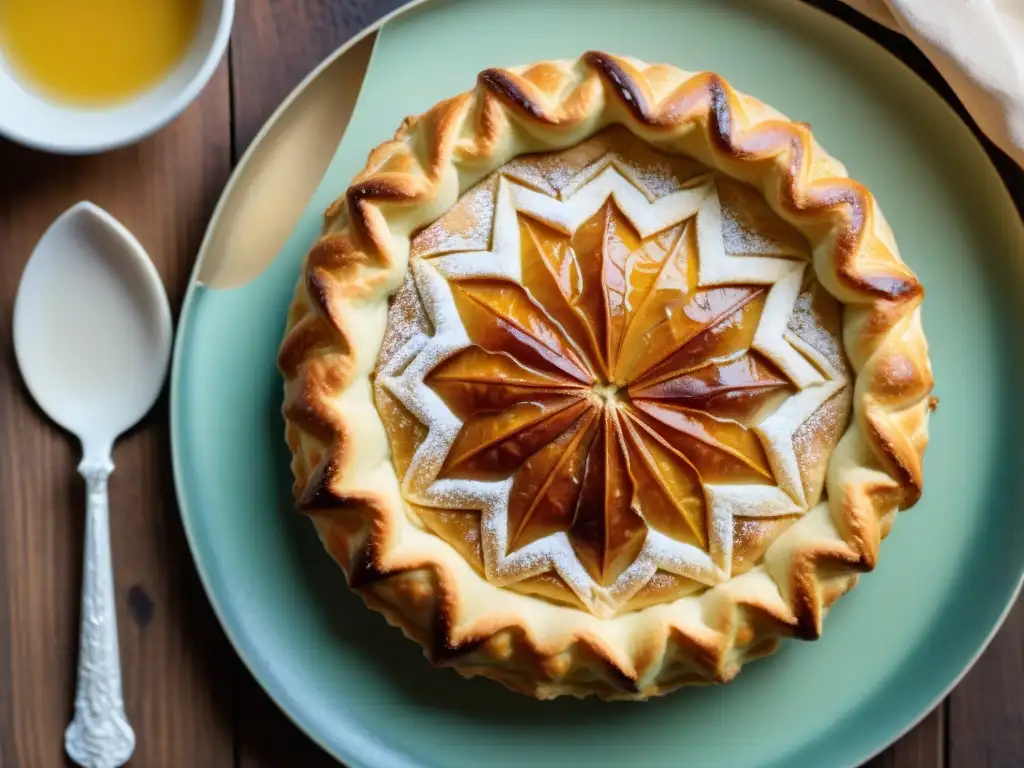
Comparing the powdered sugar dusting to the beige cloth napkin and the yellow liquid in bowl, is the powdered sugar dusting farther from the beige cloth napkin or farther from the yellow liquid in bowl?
the beige cloth napkin

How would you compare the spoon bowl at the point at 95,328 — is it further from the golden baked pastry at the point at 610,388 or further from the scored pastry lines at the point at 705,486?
the scored pastry lines at the point at 705,486

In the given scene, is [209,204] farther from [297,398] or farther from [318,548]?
[318,548]

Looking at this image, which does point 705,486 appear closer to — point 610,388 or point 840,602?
point 610,388

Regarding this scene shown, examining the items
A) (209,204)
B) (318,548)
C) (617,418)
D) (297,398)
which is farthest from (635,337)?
(209,204)

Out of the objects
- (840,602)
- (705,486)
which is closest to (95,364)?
(705,486)

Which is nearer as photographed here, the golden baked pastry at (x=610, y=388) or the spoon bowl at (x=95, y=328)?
the golden baked pastry at (x=610, y=388)

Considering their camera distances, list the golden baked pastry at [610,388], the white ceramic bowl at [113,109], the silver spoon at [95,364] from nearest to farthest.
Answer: the golden baked pastry at [610,388]
the white ceramic bowl at [113,109]
the silver spoon at [95,364]

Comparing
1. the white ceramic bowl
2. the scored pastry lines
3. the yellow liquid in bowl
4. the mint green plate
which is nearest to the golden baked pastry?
the scored pastry lines

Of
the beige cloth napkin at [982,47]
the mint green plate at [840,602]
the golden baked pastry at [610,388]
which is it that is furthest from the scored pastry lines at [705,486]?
the beige cloth napkin at [982,47]
